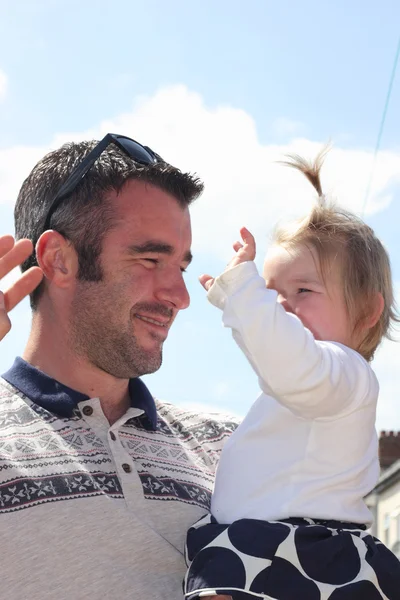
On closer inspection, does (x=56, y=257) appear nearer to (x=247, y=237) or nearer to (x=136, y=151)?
(x=136, y=151)

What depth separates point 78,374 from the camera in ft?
11.5

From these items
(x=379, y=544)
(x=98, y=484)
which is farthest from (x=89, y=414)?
(x=379, y=544)

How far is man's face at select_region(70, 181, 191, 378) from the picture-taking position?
345 centimetres

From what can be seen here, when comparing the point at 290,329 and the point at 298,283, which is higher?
the point at 298,283

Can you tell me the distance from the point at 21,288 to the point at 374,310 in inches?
45.0

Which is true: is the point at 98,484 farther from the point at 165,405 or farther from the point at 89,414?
the point at 165,405

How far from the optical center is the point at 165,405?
369cm

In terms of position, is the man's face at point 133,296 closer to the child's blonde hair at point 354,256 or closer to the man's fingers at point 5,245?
the child's blonde hair at point 354,256

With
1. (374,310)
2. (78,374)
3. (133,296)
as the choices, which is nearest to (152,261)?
(133,296)

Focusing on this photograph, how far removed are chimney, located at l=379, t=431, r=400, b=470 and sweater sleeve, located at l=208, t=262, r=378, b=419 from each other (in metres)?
21.7

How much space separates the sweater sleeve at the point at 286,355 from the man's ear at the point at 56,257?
1060 millimetres

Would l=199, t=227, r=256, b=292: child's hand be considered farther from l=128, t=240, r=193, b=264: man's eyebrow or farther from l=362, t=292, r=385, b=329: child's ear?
l=128, t=240, r=193, b=264: man's eyebrow

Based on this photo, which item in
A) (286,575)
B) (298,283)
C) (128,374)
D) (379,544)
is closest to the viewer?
(286,575)

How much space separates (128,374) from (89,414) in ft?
1.05
